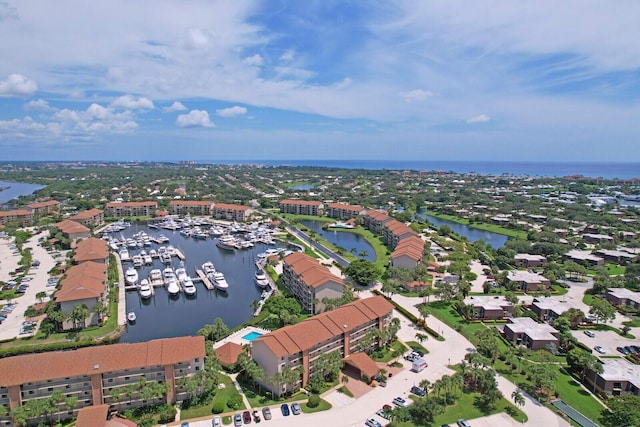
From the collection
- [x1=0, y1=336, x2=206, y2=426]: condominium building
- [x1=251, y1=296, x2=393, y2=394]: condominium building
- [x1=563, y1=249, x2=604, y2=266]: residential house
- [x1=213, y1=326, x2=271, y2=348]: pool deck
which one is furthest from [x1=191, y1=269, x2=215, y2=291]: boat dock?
[x1=563, y1=249, x2=604, y2=266]: residential house

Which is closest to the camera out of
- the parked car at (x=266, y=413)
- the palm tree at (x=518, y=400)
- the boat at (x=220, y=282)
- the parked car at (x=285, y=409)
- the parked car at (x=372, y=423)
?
the parked car at (x=372, y=423)

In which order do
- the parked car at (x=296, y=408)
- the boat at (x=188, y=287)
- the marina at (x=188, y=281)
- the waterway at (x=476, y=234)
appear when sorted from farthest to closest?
the waterway at (x=476, y=234)
the boat at (x=188, y=287)
the marina at (x=188, y=281)
the parked car at (x=296, y=408)

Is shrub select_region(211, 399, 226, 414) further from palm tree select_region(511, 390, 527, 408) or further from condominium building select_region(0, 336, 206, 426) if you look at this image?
palm tree select_region(511, 390, 527, 408)

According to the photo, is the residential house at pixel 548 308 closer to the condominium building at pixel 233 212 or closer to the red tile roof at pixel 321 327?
the red tile roof at pixel 321 327

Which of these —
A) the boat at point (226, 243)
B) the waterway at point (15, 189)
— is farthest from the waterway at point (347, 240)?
the waterway at point (15, 189)

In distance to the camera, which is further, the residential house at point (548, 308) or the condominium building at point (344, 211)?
the condominium building at point (344, 211)

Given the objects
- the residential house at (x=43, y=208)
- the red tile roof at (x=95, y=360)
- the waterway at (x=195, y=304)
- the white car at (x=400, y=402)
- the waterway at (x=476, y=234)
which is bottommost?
the waterway at (x=195, y=304)

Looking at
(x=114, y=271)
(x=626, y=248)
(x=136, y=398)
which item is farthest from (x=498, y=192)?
(x=136, y=398)

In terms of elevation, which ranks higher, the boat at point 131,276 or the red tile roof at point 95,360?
the red tile roof at point 95,360

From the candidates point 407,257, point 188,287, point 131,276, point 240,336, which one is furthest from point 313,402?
point 131,276
